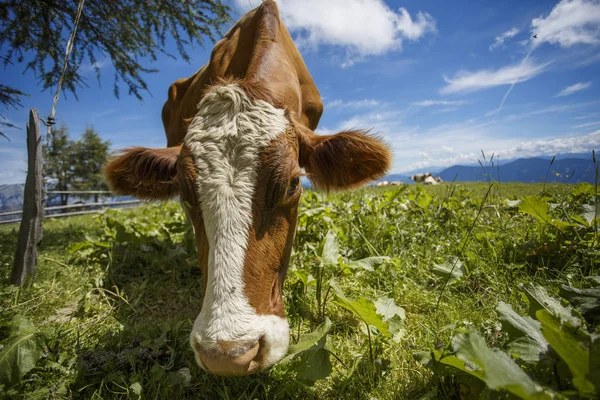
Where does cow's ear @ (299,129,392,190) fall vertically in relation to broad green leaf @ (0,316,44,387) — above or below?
above

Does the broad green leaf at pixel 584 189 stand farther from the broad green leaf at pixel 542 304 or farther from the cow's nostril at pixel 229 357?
the cow's nostril at pixel 229 357

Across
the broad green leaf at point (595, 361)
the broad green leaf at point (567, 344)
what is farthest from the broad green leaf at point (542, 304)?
the broad green leaf at point (595, 361)

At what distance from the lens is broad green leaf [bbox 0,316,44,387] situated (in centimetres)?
149

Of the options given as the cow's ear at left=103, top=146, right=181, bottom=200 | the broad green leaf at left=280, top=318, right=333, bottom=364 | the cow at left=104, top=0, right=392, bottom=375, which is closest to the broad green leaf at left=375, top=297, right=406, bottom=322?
the broad green leaf at left=280, top=318, right=333, bottom=364

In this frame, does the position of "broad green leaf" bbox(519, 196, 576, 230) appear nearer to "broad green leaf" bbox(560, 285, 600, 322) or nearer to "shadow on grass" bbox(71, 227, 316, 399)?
"broad green leaf" bbox(560, 285, 600, 322)

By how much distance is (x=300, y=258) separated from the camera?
11.1ft

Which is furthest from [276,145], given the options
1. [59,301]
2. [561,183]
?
[561,183]

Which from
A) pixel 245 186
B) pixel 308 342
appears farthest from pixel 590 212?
pixel 245 186

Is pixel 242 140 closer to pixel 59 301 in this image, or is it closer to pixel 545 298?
pixel 545 298

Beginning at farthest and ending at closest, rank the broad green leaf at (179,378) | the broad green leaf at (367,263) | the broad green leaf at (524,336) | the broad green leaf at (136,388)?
the broad green leaf at (367,263)
the broad green leaf at (179,378)
the broad green leaf at (136,388)
the broad green leaf at (524,336)

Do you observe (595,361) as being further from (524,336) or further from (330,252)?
(330,252)

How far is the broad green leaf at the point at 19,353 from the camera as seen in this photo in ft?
4.88

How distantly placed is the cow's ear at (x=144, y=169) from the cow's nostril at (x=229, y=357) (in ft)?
4.52

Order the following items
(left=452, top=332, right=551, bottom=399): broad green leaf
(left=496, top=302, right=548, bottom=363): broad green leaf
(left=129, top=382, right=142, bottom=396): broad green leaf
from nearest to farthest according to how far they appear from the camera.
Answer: (left=452, top=332, right=551, bottom=399): broad green leaf, (left=496, top=302, right=548, bottom=363): broad green leaf, (left=129, top=382, right=142, bottom=396): broad green leaf
